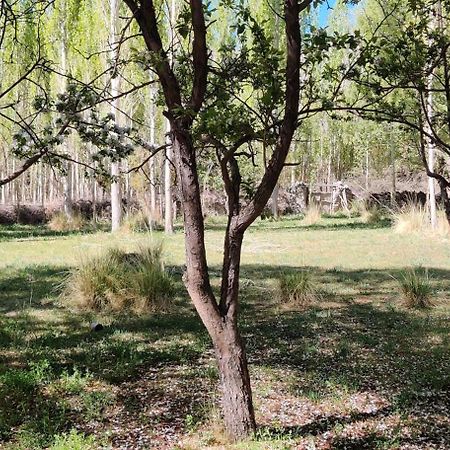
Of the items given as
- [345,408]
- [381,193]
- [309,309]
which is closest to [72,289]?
[309,309]

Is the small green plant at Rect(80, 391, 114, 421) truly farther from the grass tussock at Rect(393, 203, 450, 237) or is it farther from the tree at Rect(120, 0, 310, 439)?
Answer: the grass tussock at Rect(393, 203, 450, 237)

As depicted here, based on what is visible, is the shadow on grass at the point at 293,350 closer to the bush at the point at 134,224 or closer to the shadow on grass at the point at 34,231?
the bush at the point at 134,224

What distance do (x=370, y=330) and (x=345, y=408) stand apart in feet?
6.80

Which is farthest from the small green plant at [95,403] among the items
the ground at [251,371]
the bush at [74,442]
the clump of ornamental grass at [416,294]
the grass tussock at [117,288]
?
the clump of ornamental grass at [416,294]

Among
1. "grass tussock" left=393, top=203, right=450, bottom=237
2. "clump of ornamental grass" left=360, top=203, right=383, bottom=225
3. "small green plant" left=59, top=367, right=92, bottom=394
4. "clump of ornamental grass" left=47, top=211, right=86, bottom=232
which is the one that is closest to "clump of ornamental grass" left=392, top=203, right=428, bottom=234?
"grass tussock" left=393, top=203, right=450, bottom=237

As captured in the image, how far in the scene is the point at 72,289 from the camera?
675 centimetres

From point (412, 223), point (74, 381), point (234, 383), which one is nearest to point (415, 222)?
point (412, 223)

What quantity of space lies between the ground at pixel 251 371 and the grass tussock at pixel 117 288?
222 mm

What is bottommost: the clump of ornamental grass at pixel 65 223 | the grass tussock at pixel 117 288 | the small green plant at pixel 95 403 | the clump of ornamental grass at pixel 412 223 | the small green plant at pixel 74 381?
the small green plant at pixel 95 403

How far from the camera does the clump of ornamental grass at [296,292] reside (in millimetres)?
6797

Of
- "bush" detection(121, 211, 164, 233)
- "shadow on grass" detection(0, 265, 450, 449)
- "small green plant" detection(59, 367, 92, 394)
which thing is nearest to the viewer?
"shadow on grass" detection(0, 265, 450, 449)

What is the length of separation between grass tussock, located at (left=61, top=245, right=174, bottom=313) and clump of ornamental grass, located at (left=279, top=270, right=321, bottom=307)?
1.39 metres

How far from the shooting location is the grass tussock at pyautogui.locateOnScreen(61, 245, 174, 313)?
6.48 metres

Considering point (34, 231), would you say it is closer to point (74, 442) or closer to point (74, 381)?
point (74, 381)
